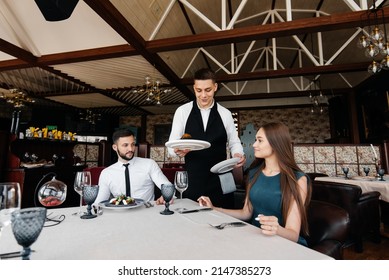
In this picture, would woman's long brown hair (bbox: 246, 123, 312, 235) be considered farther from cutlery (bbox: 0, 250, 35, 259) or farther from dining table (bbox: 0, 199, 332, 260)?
cutlery (bbox: 0, 250, 35, 259)

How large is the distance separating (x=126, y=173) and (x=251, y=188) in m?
1.04

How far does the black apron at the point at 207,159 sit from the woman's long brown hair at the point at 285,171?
0.38 m

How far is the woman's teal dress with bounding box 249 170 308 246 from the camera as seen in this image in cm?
113

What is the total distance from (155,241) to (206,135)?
1122 millimetres

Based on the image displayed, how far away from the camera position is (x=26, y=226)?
57 centimetres

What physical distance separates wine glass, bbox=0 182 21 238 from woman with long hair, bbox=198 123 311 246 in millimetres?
845

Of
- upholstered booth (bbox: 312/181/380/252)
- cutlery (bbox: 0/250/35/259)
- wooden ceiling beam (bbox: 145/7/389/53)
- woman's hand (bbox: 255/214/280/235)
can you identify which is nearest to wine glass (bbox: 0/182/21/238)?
cutlery (bbox: 0/250/35/259)

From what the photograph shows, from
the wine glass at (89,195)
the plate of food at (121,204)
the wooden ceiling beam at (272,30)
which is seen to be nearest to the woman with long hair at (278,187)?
Result: the plate of food at (121,204)

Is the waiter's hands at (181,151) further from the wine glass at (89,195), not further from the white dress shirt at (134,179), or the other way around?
the wine glass at (89,195)

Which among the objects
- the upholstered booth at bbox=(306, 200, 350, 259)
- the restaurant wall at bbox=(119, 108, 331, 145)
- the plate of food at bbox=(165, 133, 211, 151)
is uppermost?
the restaurant wall at bbox=(119, 108, 331, 145)

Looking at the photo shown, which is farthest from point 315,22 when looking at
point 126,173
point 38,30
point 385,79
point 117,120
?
point 117,120

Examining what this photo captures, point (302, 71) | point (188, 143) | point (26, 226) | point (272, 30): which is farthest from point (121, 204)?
point (302, 71)

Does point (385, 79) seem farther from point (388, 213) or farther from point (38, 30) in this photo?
point (38, 30)

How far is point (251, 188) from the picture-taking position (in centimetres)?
130
